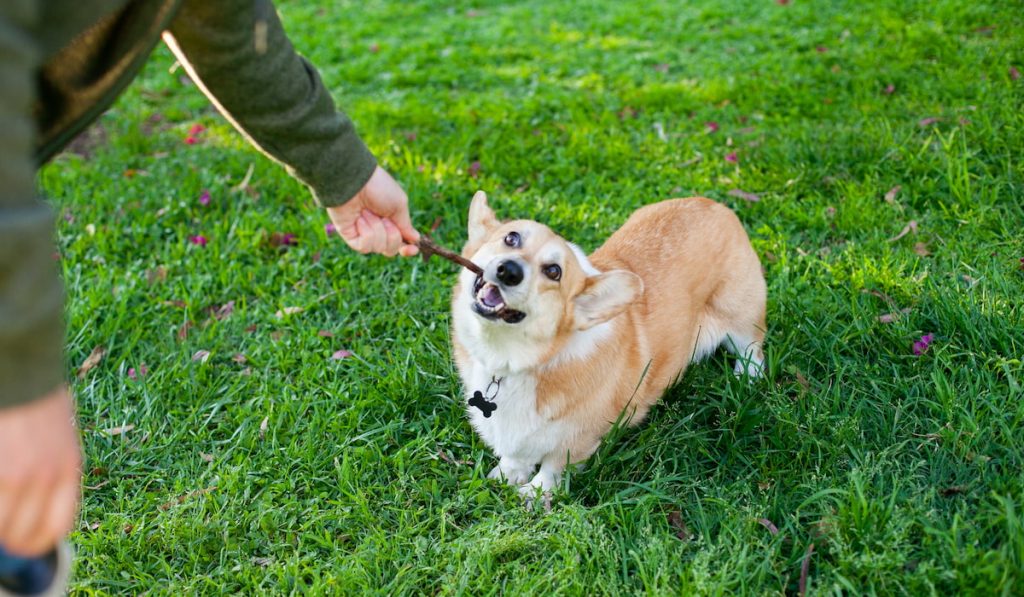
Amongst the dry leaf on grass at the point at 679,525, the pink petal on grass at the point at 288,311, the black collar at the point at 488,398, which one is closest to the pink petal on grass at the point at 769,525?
the dry leaf on grass at the point at 679,525

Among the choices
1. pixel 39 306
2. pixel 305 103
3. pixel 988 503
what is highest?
pixel 39 306

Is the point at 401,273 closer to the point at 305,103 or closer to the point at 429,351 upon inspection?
the point at 429,351

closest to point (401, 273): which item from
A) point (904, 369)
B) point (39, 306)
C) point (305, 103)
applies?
point (305, 103)

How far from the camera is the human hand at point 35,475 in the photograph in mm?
942

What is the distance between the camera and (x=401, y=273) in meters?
3.96

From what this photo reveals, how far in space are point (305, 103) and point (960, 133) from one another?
3.73 meters

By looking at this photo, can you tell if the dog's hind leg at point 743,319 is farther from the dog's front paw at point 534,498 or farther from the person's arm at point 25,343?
the person's arm at point 25,343

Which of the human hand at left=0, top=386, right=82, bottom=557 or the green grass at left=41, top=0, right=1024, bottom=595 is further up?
the human hand at left=0, top=386, right=82, bottom=557

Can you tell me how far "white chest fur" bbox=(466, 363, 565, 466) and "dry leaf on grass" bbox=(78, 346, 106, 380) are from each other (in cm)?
185

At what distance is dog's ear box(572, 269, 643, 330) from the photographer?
261 cm

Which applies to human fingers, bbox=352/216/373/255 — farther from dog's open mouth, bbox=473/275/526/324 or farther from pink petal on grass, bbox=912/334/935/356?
pink petal on grass, bbox=912/334/935/356

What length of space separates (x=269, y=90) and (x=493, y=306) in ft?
3.41

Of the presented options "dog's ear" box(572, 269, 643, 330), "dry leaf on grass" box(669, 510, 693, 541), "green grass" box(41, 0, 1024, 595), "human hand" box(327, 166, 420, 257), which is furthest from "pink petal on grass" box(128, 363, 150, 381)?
"dry leaf on grass" box(669, 510, 693, 541)

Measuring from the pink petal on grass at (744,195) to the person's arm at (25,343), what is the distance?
12.2 ft
